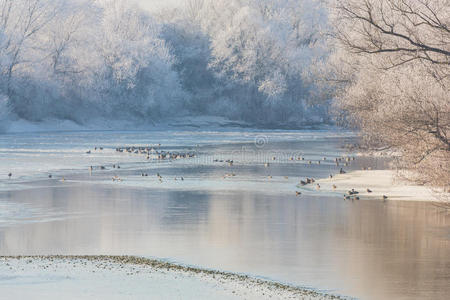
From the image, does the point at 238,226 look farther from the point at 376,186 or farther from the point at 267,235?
the point at 376,186

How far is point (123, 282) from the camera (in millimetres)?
12953

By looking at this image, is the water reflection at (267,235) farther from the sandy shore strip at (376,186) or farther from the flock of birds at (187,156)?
the sandy shore strip at (376,186)

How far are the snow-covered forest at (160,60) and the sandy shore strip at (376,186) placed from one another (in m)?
39.2

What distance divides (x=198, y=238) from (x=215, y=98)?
71.5 metres

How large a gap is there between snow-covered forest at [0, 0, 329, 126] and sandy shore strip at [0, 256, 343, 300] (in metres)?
53.4

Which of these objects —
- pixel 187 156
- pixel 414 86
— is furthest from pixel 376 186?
pixel 187 156

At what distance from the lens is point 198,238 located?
17.7 meters

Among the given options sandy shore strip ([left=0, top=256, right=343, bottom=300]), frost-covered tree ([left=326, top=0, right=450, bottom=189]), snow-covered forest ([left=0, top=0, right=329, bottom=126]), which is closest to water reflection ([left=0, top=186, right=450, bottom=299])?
sandy shore strip ([left=0, top=256, right=343, bottom=300])

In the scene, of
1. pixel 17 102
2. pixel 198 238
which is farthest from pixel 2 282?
pixel 17 102

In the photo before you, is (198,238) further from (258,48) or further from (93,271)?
(258,48)

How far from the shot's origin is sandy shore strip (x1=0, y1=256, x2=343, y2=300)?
39.8 feet

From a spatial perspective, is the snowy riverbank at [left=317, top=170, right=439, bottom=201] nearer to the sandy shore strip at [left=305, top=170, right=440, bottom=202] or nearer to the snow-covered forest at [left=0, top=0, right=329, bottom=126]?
the sandy shore strip at [left=305, top=170, right=440, bottom=202]

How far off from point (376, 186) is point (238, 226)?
32.7ft

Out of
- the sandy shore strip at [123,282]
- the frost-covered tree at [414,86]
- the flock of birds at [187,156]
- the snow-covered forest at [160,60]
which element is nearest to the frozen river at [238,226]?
the flock of birds at [187,156]
